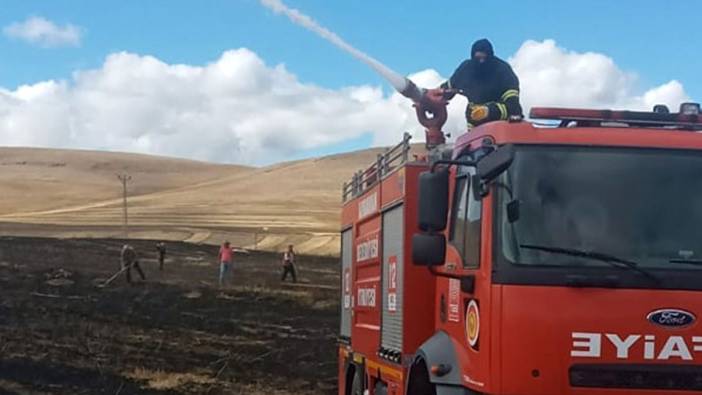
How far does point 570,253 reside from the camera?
6172mm

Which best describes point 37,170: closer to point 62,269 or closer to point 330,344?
point 62,269

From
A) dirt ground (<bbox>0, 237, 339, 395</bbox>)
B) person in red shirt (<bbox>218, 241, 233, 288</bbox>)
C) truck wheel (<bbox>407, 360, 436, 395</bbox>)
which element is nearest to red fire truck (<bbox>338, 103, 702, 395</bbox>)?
truck wheel (<bbox>407, 360, 436, 395</bbox>)

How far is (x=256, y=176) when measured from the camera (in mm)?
115812

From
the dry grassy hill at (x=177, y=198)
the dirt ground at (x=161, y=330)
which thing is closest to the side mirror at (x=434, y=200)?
the dirt ground at (x=161, y=330)

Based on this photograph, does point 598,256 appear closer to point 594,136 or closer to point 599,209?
point 599,209

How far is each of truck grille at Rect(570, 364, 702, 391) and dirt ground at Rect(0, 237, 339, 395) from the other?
33.2 feet

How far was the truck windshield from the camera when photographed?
6.19m

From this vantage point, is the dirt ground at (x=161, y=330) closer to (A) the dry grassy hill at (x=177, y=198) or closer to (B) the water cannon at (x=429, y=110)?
(B) the water cannon at (x=429, y=110)

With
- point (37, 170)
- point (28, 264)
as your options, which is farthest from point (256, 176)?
point (28, 264)

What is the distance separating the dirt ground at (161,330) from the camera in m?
16.8

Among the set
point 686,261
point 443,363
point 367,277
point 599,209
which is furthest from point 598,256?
point 367,277

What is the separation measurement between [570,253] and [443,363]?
121cm

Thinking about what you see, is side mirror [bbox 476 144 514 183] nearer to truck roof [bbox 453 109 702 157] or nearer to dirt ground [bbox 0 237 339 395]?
truck roof [bbox 453 109 702 157]

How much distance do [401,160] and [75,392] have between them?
821 cm
